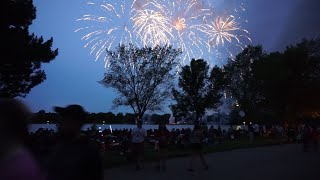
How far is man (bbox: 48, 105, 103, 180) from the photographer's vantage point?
13.3ft

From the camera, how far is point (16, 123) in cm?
293

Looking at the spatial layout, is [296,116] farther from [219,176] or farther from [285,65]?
[219,176]

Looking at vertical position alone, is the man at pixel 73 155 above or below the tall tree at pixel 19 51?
below

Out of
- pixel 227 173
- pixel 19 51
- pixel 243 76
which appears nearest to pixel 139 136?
pixel 227 173

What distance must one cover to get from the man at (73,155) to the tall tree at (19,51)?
67.3 ft

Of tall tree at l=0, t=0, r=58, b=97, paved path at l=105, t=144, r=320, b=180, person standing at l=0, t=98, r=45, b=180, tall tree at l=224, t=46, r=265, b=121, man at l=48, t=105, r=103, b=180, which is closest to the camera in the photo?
person standing at l=0, t=98, r=45, b=180

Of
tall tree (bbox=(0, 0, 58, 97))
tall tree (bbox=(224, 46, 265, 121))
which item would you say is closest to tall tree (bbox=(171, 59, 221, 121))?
tall tree (bbox=(224, 46, 265, 121))

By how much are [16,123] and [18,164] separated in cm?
27

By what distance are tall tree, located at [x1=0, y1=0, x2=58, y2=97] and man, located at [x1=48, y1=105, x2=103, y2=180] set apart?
20508 millimetres

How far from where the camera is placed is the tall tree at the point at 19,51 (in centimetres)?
2448

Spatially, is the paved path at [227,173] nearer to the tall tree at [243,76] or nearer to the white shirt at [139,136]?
the white shirt at [139,136]

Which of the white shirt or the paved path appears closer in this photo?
the paved path

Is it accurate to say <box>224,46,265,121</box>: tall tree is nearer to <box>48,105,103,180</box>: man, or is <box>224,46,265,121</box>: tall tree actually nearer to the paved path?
the paved path

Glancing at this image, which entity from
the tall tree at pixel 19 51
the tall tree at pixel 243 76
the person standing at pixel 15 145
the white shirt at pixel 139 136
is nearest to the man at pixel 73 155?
the person standing at pixel 15 145
